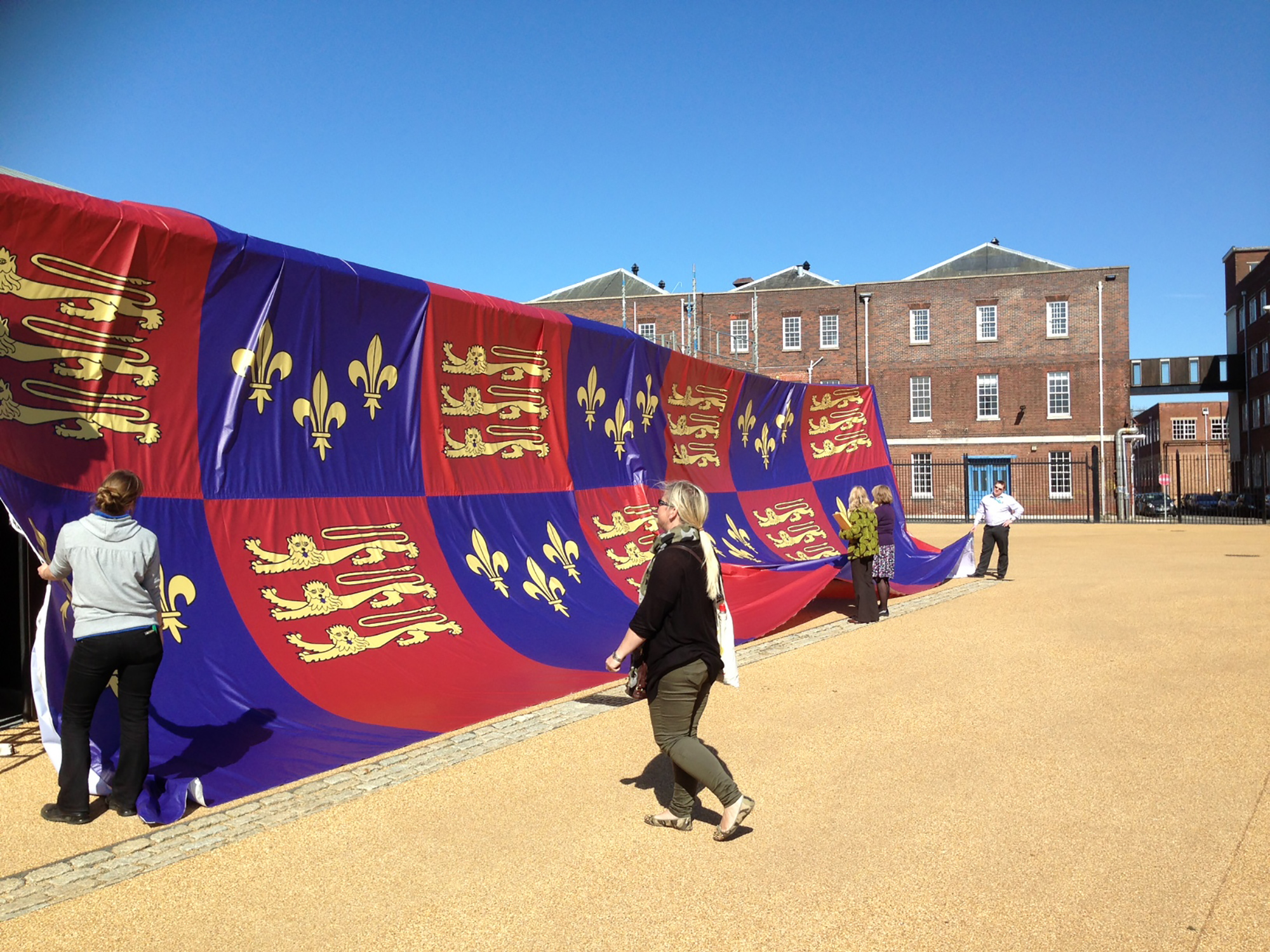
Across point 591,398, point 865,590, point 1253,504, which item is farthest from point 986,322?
point 591,398

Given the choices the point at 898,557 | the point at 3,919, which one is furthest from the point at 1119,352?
the point at 3,919

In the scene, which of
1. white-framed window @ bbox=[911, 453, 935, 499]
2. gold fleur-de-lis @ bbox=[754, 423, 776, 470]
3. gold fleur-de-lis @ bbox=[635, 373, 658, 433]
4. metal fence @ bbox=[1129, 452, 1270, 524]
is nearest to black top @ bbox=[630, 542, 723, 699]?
gold fleur-de-lis @ bbox=[635, 373, 658, 433]

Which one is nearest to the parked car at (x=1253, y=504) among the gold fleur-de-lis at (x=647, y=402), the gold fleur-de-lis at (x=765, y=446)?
the gold fleur-de-lis at (x=765, y=446)

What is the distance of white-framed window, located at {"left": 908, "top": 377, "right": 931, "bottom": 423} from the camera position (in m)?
39.9

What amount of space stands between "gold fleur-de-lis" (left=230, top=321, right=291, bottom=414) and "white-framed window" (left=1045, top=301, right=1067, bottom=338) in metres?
37.2

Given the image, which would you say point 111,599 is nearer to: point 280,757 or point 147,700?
point 147,700

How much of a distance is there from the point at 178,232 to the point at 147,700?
2945 mm

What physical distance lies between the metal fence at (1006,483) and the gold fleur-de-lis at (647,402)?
92.5 ft

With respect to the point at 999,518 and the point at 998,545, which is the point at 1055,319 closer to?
the point at 999,518

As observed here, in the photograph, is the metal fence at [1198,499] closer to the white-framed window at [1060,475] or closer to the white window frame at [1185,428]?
the white window frame at [1185,428]

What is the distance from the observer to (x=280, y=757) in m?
5.33

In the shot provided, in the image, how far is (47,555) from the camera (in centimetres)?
491

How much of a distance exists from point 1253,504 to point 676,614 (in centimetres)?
4512

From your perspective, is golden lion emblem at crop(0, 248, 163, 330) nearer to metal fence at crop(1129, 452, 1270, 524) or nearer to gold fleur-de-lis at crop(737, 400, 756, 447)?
gold fleur-de-lis at crop(737, 400, 756, 447)
